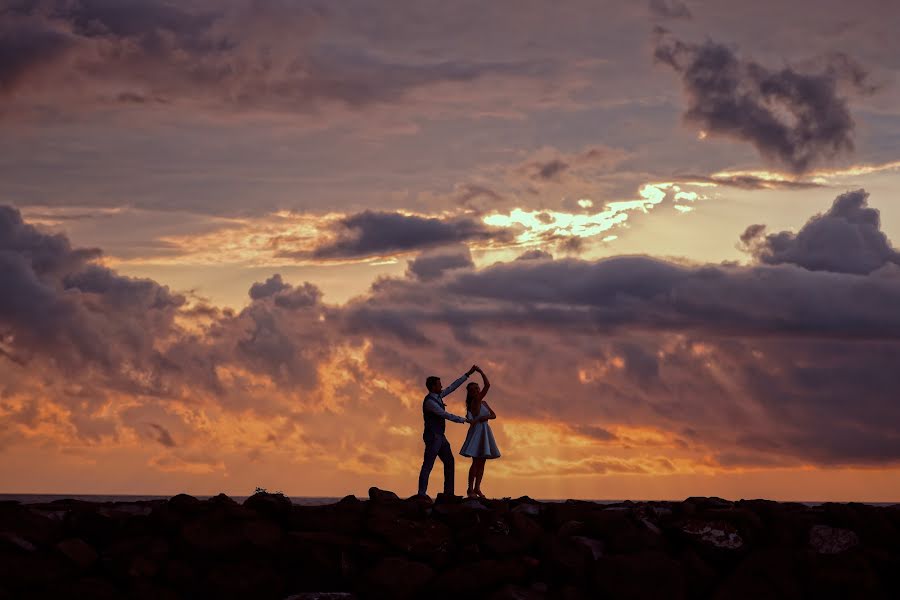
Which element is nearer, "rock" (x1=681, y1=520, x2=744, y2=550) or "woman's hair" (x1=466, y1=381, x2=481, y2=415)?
"rock" (x1=681, y1=520, x2=744, y2=550)

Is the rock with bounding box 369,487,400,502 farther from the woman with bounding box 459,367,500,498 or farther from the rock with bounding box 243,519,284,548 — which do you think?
the woman with bounding box 459,367,500,498

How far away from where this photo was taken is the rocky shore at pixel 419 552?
15625 millimetres

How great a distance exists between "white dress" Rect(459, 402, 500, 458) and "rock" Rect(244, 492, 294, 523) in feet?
20.5

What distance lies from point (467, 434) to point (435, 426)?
1435mm

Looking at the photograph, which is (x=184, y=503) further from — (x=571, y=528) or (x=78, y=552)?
(x=571, y=528)

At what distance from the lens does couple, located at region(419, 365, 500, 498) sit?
2230 cm

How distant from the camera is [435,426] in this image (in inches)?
880

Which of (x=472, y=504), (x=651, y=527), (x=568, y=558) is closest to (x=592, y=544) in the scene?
(x=568, y=558)

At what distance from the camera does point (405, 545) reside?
1641 centimetres

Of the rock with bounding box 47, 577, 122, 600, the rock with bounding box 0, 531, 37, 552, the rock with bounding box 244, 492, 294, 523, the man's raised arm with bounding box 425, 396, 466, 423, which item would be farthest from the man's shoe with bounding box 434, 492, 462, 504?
the rock with bounding box 0, 531, 37, 552

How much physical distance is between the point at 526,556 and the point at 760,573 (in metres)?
3.52

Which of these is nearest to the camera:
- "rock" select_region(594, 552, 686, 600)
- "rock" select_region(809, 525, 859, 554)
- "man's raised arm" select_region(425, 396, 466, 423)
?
"rock" select_region(594, 552, 686, 600)

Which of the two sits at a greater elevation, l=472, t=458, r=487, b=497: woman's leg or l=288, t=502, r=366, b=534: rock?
l=472, t=458, r=487, b=497: woman's leg

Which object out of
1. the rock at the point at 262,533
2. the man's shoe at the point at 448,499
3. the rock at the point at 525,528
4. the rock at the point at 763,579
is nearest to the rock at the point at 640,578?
the rock at the point at 763,579
